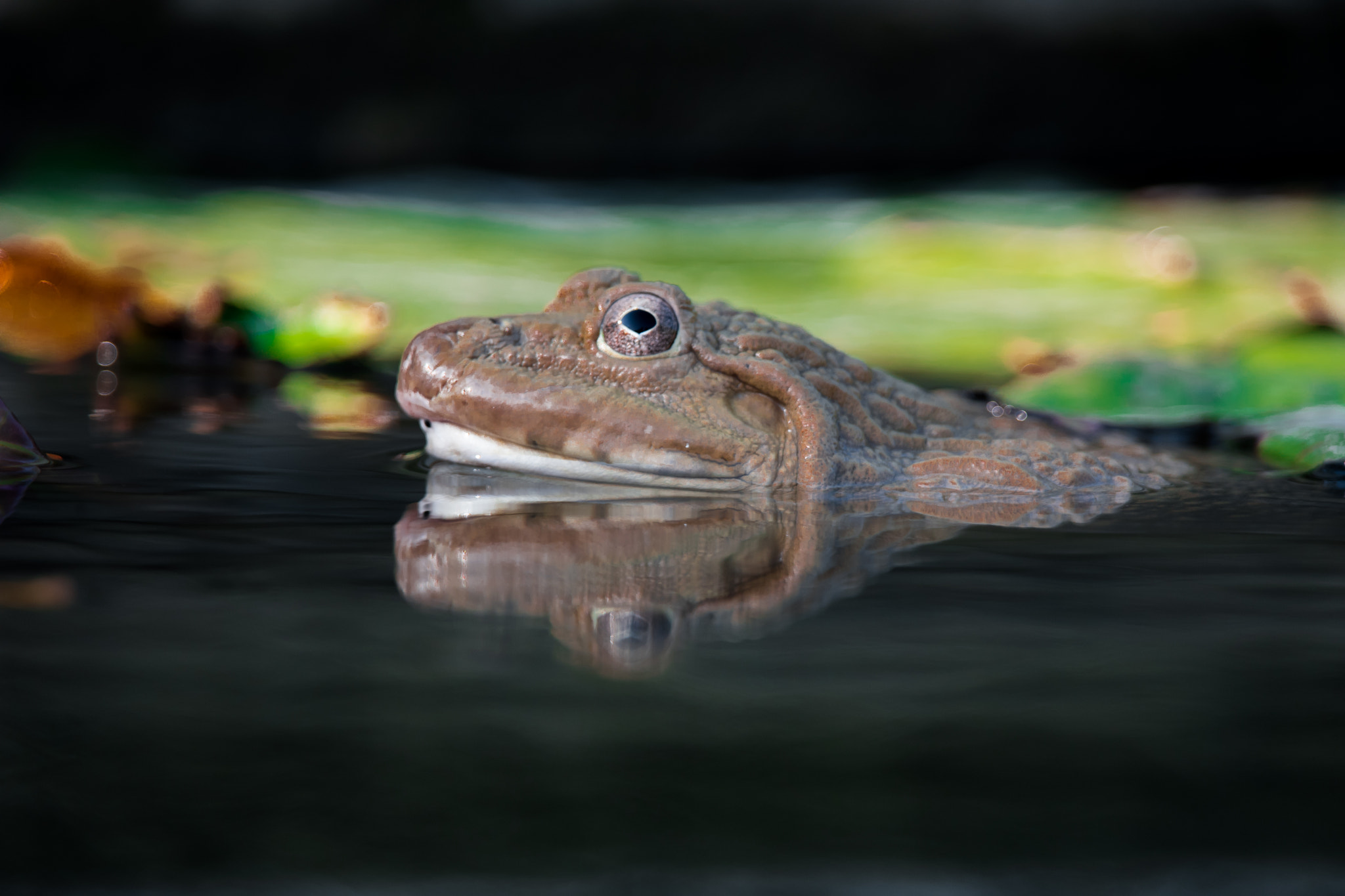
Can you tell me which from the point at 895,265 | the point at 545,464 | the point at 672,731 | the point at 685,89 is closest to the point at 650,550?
the point at 545,464

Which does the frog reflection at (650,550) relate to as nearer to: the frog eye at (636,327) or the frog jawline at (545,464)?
the frog jawline at (545,464)

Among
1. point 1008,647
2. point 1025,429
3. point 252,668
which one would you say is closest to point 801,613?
point 1008,647

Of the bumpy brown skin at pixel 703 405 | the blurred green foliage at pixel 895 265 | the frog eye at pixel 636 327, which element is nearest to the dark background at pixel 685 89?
the blurred green foliage at pixel 895 265

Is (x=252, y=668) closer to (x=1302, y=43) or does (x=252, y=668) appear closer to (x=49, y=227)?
(x=49, y=227)

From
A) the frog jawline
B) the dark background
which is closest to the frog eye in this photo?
the frog jawline

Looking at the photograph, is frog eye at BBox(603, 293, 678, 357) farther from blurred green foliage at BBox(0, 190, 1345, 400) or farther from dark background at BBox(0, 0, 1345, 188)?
dark background at BBox(0, 0, 1345, 188)
